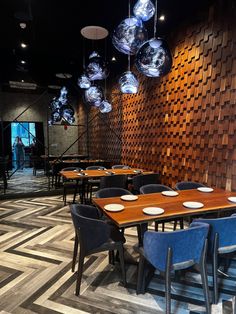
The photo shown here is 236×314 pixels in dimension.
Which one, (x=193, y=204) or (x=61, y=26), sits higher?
(x=61, y=26)

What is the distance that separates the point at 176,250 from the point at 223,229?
505 millimetres

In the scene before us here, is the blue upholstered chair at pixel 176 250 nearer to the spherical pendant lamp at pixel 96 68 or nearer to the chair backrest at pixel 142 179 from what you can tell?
the chair backrest at pixel 142 179

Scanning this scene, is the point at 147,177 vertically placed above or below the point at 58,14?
below

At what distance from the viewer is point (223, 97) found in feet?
11.3

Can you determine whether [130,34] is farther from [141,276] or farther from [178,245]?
[141,276]

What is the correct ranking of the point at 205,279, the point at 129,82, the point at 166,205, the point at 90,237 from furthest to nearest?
the point at 129,82 < the point at 166,205 < the point at 90,237 < the point at 205,279

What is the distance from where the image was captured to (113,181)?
4309 millimetres

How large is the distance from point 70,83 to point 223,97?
259 inches

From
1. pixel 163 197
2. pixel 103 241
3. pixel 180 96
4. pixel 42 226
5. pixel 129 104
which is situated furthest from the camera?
pixel 129 104

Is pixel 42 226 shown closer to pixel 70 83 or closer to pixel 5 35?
pixel 5 35

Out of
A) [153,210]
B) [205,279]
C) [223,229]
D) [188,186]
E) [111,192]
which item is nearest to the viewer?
[205,279]

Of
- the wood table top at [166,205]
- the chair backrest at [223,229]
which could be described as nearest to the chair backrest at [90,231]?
the wood table top at [166,205]

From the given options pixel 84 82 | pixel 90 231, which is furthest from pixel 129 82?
pixel 90 231

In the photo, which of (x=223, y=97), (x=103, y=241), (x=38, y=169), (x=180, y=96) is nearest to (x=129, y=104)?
(x=180, y=96)
